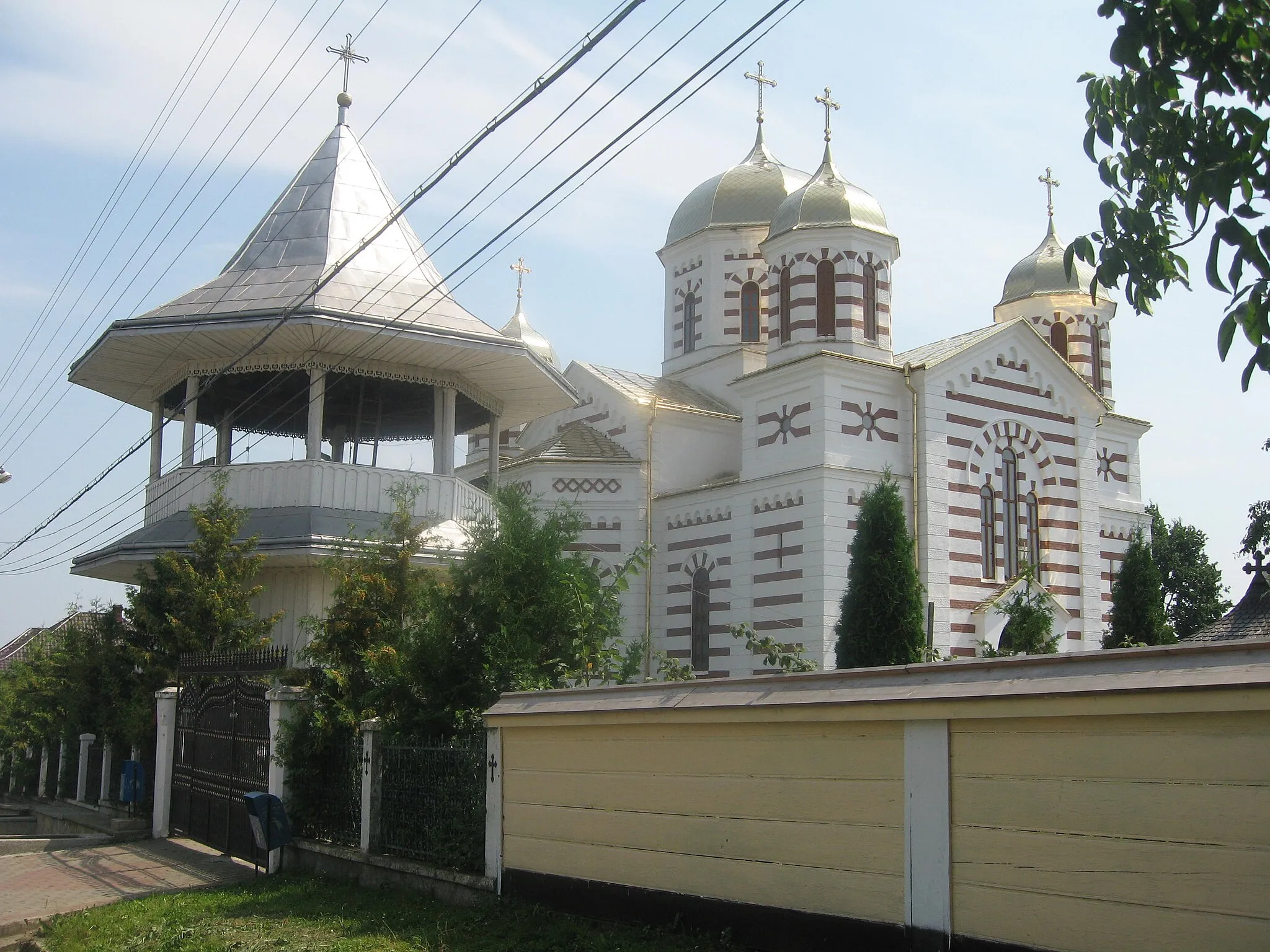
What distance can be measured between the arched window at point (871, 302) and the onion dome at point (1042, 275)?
6.23 m

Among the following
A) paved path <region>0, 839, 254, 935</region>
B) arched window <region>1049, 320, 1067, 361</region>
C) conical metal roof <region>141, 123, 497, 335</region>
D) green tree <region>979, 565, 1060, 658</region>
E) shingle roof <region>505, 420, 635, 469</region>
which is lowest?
paved path <region>0, 839, 254, 935</region>

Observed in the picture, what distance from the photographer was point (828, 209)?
27.4 m

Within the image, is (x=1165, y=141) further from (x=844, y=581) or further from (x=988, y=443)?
(x=988, y=443)

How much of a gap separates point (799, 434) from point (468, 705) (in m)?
14.8

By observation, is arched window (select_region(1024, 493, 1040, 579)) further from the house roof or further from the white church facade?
the house roof

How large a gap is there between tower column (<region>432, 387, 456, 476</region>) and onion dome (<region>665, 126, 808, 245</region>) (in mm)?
14630

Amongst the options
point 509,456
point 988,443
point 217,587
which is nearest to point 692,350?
point 509,456

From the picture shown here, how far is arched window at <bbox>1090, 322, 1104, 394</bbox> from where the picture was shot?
31.5 metres

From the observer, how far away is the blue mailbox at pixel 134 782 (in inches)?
703

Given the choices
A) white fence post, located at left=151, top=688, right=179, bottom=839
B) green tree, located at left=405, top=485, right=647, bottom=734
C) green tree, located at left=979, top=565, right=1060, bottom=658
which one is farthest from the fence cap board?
green tree, located at left=979, top=565, right=1060, bottom=658

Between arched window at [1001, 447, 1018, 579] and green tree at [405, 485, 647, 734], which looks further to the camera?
arched window at [1001, 447, 1018, 579]

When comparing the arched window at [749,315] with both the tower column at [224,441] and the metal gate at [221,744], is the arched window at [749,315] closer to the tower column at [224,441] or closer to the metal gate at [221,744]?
the tower column at [224,441]

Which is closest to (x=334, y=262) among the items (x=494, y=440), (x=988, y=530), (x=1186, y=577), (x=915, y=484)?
(x=494, y=440)

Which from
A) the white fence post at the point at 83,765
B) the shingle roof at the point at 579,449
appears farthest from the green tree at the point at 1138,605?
the white fence post at the point at 83,765
